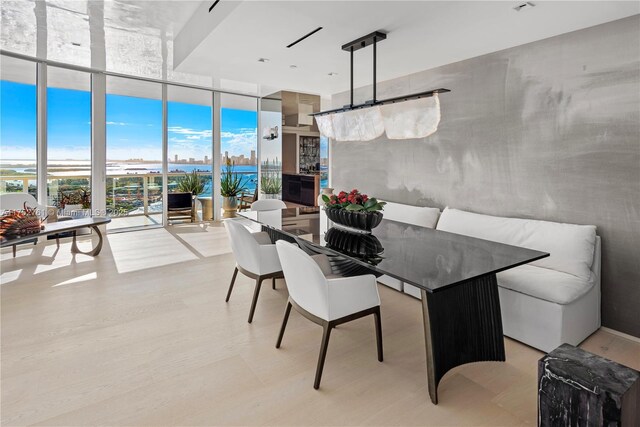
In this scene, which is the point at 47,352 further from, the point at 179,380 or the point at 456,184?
the point at 456,184

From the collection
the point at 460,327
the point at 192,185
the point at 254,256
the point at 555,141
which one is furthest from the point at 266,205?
the point at 192,185

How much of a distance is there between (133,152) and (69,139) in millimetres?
1023

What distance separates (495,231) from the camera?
Result: 3340 mm

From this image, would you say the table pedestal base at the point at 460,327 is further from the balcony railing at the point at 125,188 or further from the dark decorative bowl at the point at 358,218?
the balcony railing at the point at 125,188

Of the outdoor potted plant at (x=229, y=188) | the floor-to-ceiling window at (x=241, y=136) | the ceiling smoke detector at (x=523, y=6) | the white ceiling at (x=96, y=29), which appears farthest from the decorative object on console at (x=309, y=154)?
the ceiling smoke detector at (x=523, y=6)

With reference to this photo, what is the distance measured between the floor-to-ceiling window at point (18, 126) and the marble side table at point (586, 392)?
266 inches

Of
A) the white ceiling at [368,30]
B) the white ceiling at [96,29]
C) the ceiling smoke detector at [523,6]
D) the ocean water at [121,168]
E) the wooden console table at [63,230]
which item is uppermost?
the white ceiling at [96,29]

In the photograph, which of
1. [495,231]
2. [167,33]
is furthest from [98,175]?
[495,231]

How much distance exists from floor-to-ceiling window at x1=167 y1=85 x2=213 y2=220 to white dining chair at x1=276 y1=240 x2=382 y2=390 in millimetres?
5719

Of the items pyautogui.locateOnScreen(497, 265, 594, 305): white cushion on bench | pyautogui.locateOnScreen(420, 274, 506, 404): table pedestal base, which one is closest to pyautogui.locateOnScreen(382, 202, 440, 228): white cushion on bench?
pyautogui.locateOnScreen(497, 265, 594, 305): white cushion on bench

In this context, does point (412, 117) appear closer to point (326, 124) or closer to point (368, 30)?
point (368, 30)

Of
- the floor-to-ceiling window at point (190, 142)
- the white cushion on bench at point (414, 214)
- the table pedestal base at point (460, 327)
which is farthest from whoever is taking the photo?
the floor-to-ceiling window at point (190, 142)

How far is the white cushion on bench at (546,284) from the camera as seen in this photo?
2455 millimetres

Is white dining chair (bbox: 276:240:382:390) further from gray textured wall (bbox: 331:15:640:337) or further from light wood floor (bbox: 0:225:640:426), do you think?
gray textured wall (bbox: 331:15:640:337)
